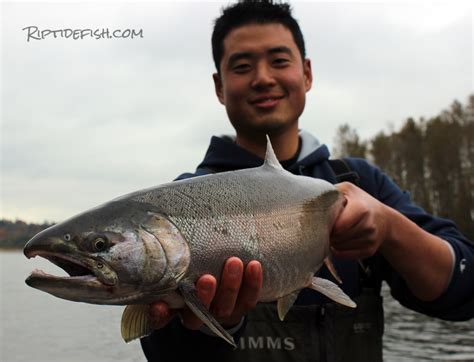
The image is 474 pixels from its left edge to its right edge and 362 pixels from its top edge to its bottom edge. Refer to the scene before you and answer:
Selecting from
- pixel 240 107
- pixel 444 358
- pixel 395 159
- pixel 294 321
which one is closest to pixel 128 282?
pixel 294 321

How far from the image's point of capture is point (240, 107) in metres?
4.13

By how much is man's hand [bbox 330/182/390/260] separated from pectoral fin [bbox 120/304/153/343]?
1277 mm

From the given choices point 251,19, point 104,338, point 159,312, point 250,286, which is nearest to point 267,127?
point 251,19

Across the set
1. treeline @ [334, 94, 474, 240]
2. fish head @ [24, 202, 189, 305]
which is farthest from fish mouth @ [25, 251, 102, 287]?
treeline @ [334, 94, 474, 240]

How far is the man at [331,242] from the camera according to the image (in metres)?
3.22

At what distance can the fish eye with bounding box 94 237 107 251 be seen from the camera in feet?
7.25

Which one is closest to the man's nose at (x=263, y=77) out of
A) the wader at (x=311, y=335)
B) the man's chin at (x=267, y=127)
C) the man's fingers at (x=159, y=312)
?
the man's chin at (x=267, y=127)

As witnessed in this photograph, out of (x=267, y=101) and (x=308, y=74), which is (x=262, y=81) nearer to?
(x=267, y=101)

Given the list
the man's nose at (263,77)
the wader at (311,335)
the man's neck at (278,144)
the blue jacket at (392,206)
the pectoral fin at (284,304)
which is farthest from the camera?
the man's neck at (278,144)

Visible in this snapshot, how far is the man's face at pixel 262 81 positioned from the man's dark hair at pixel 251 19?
0.16 metres

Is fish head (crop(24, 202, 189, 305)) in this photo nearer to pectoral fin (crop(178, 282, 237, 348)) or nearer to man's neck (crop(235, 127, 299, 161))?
pectoral fin (crop(178, 282, 237, 348))

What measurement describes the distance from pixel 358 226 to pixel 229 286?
100 centimetres

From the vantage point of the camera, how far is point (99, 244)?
2.22m

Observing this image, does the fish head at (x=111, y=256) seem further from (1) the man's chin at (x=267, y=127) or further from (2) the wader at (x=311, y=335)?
(1) the man's chin at (x=267, y=127)
